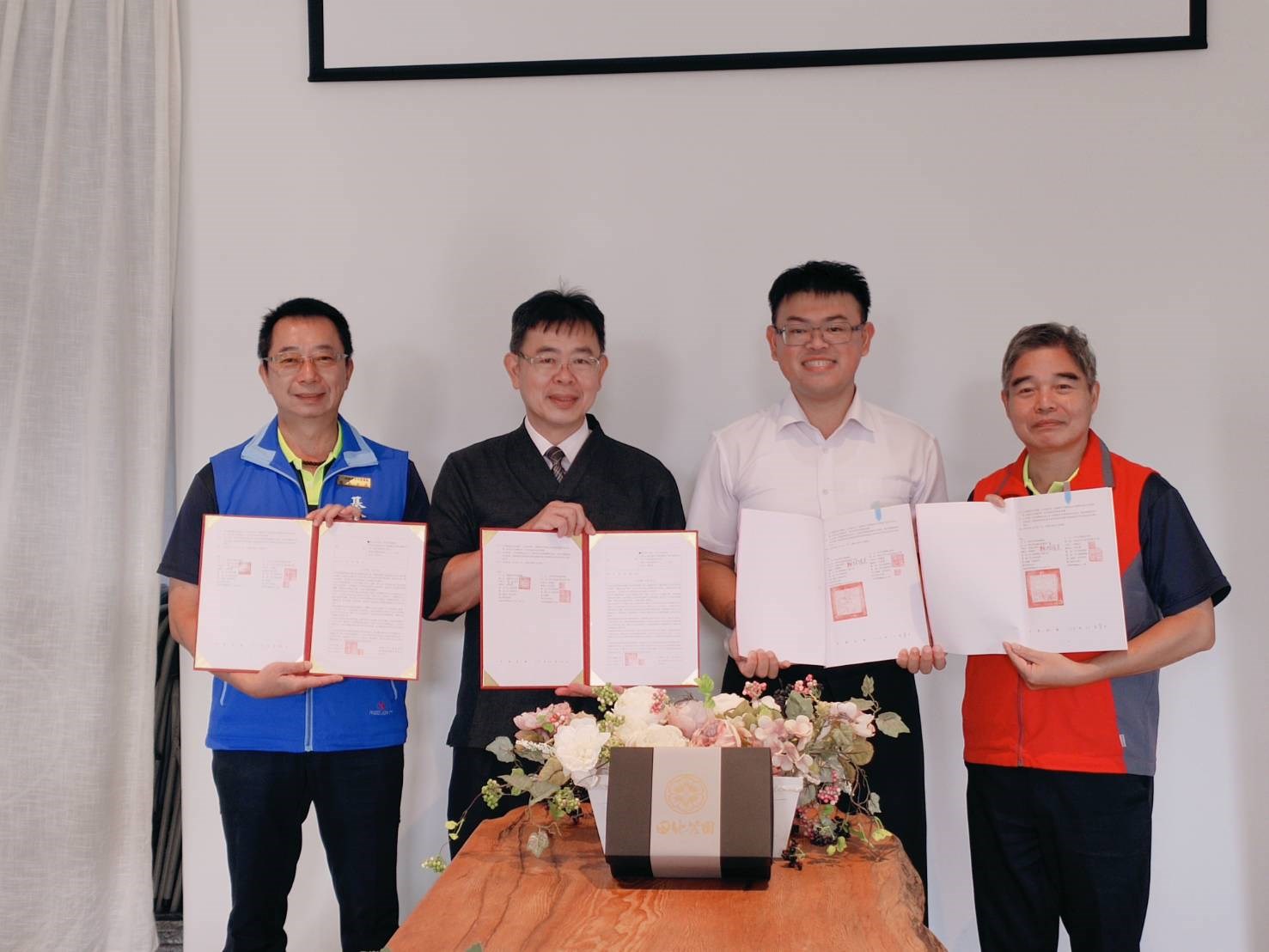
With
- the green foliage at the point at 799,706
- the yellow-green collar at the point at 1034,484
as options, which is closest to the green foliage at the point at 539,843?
the green foliage at the point at 799,706

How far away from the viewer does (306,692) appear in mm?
2512

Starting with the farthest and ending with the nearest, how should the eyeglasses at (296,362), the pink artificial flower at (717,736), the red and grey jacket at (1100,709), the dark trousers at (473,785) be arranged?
the eyeglasses at (296,362)
the dark trousers at (473,785)
the red and grey jacket at (1100,709)
the pink artificial flower at (717,736)

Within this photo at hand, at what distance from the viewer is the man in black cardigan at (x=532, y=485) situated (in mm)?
2496

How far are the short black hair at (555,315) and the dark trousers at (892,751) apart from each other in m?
0.89

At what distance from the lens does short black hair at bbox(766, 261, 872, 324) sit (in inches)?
105

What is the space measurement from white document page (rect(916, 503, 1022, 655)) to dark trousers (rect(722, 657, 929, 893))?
0.24 meters

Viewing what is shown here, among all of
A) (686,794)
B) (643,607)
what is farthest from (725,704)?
(643,607)

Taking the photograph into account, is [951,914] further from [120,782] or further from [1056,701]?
[120,782]

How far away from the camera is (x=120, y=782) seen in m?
3.04

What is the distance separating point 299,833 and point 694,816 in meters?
1.39

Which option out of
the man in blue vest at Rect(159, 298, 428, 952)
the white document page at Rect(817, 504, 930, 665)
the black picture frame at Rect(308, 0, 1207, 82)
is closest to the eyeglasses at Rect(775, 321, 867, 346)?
the white document page at Rect(817, 504, 930, 665)

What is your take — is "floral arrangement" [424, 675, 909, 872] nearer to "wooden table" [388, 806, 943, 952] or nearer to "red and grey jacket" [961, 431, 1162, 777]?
"wooden table" [388, 806, 943, 952]

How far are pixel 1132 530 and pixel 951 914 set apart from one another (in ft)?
4.46

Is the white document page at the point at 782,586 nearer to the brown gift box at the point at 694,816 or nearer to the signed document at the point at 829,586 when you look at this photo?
the signed document at the point at 829,586
